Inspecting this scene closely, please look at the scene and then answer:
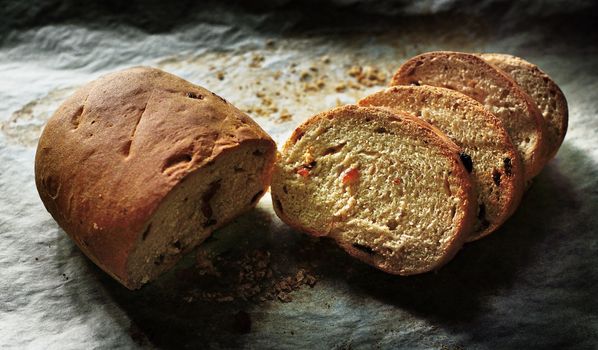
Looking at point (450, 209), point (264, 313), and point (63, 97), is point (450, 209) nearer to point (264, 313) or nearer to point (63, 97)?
point (264, 313)

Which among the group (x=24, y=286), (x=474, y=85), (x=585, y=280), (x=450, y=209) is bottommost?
(x=24, y=286)

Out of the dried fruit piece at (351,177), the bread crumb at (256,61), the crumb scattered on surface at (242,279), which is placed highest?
the dried fruit piece at (351,177)

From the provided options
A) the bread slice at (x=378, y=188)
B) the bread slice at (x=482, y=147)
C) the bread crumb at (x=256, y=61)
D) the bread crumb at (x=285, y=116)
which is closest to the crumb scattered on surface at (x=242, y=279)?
the bread slice at (x=378, y=188)

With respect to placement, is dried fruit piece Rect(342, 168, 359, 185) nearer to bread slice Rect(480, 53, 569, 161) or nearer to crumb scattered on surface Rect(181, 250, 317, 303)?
crumb scattered on surface Rect(181, 250, 317, 303)

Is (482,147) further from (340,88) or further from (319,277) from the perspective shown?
(340,88)

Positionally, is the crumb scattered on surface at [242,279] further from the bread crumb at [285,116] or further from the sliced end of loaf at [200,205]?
the bread crumb at [285,116]

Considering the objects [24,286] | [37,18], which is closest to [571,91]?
[24,286]
